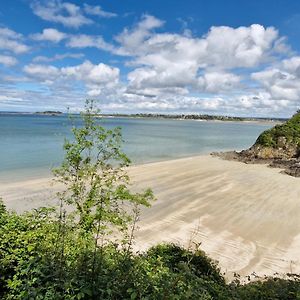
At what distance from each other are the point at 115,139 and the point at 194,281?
807 cm

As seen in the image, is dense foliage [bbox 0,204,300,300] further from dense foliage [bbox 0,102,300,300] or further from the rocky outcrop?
the rocky outcrop

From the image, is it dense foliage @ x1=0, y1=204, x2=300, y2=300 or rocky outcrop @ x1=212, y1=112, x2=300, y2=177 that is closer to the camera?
dense foliage @ x1=0, y1=204, x2=300, y2=300

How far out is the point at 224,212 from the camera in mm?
23250

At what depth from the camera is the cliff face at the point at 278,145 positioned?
47.3 meters

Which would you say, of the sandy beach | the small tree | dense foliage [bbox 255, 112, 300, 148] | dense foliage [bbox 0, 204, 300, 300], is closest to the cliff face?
dense foliage [bbox 255, 112, 300, 148]

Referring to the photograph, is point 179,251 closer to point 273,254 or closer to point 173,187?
point 273,254

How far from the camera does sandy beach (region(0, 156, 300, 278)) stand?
1692 cm

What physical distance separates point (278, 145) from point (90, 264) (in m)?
45.7

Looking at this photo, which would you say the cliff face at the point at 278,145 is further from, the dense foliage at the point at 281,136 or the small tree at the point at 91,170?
the small tree at the point at 91,170

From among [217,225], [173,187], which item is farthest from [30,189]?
[217,225]

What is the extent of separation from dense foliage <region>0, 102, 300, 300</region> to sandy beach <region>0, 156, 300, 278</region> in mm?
4924

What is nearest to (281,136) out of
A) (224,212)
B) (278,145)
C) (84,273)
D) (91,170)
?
(278,145)

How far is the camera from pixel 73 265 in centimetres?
677

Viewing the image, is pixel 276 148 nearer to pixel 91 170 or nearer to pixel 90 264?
pixel 91 170
